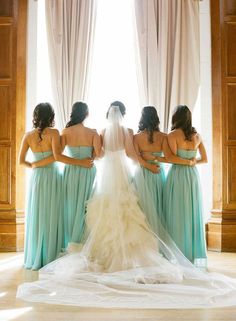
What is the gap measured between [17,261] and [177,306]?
2.33 meters

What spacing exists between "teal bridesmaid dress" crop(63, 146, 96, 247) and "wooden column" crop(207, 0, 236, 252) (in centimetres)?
184

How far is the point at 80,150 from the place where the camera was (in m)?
Result: 4.41

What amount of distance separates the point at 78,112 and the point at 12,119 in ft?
4.57

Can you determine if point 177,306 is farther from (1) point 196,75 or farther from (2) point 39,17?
(2) point 39,17

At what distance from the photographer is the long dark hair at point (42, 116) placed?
14.3 feet

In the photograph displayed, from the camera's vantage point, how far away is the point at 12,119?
17.9 ft

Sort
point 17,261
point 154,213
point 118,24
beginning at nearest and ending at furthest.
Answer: point 154,213, point 17,261, point 118,24

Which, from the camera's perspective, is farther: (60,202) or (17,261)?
(17,261)

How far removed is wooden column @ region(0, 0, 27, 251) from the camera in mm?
5414

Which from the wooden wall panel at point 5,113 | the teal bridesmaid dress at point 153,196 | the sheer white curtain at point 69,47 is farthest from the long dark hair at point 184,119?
the wooden wall panel at point 5,113

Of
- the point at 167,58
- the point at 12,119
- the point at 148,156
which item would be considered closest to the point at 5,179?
the point at 12,119

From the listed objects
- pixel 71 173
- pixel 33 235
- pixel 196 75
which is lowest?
pixel 33 235

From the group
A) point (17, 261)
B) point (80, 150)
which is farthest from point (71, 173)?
point (17, 261)

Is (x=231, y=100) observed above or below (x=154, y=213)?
above
